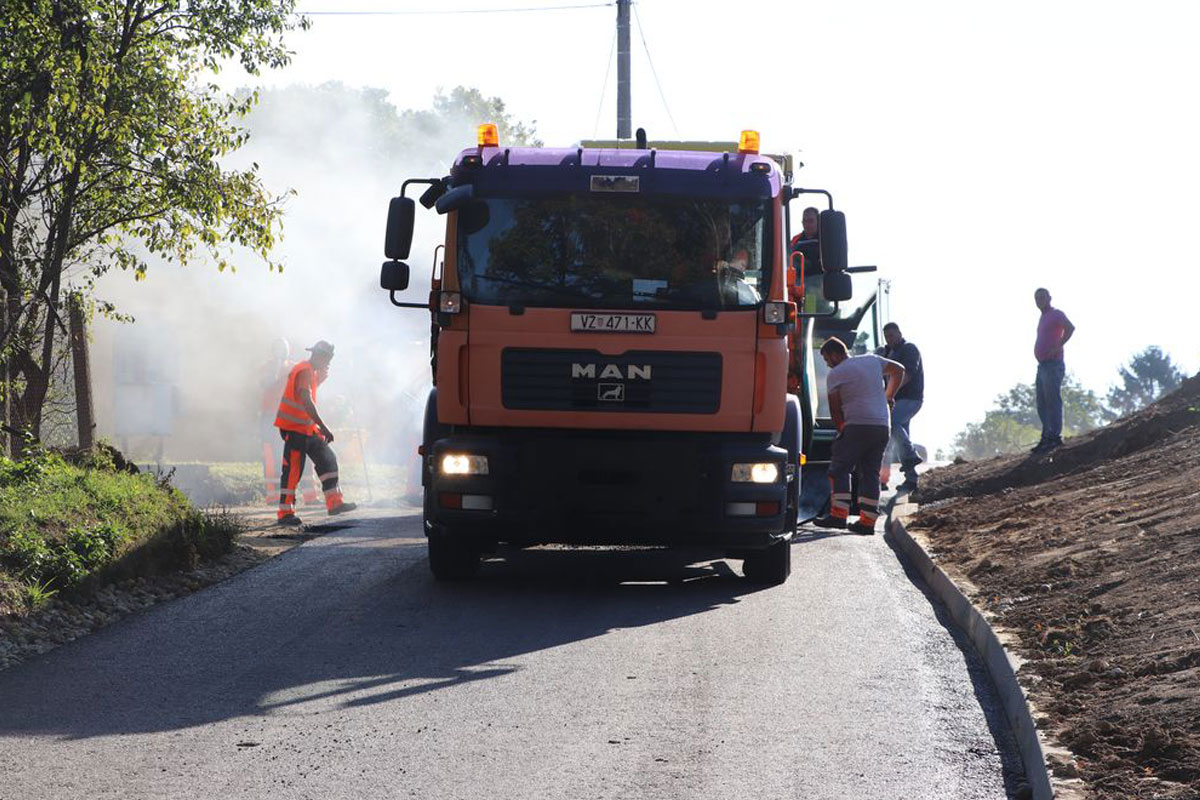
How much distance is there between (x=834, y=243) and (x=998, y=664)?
3448 mm

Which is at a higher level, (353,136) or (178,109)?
(353,136)

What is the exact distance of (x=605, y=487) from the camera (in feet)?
31.3

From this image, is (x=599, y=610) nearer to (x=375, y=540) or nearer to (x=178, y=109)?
(x=375, y=540)

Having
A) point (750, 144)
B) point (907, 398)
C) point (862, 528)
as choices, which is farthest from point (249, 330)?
point (750, 144)

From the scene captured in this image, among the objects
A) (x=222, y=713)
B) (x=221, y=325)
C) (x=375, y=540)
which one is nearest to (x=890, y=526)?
(x=375, y=540)

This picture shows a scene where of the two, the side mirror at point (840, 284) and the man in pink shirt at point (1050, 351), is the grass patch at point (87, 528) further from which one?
the man in pink shirt at point (1050, 351)

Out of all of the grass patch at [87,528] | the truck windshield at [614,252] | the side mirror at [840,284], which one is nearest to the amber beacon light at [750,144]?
the truck windshield at [614,252]

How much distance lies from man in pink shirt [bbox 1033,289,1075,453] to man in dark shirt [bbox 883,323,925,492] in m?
1.31

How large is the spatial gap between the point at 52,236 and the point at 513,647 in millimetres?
6106

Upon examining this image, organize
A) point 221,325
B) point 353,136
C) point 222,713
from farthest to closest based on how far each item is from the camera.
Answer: point 353,136
point 221,325
point 222,713

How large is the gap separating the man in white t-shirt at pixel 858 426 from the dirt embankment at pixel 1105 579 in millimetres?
738

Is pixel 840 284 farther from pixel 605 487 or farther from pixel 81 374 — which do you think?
pixel 81 374

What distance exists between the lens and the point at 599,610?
366 inches

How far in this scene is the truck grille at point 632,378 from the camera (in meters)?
9.55
